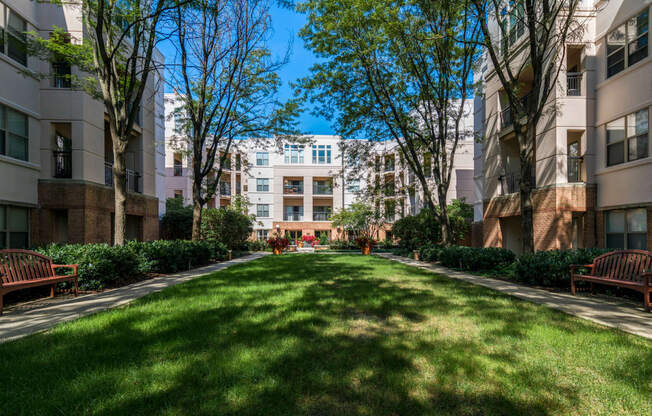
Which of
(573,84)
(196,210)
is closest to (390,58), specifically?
(573,84)

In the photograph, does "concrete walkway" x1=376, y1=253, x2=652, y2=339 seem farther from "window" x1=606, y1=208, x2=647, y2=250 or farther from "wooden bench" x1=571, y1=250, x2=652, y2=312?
"window" x1=606, y1=208, x2=647, y2=250

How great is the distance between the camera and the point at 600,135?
13867mm

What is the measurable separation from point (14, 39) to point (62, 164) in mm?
4758

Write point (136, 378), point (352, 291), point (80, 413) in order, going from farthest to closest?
point (352, 291) → point (136, 378) → point (80, 413)

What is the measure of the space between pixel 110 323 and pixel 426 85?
15714mm

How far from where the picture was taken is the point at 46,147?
1321cm

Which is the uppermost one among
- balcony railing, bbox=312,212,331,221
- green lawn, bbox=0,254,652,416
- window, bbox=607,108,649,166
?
window, bbox=607,108,649,166

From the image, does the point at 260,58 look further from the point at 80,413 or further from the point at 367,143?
the point at 80,413

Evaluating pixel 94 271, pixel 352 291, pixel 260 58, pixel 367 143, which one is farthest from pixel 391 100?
pixel 94 271

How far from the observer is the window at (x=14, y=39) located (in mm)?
11766

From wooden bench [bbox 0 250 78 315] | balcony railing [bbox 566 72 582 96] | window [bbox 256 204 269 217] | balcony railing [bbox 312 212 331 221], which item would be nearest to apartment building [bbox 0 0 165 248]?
wooden bench [bbox 0 250 78 315]

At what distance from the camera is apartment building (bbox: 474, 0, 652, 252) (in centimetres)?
1191

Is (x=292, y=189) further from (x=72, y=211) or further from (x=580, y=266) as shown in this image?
(x=580, y=266)

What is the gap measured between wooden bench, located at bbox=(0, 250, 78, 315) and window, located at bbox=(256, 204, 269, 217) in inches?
1491
